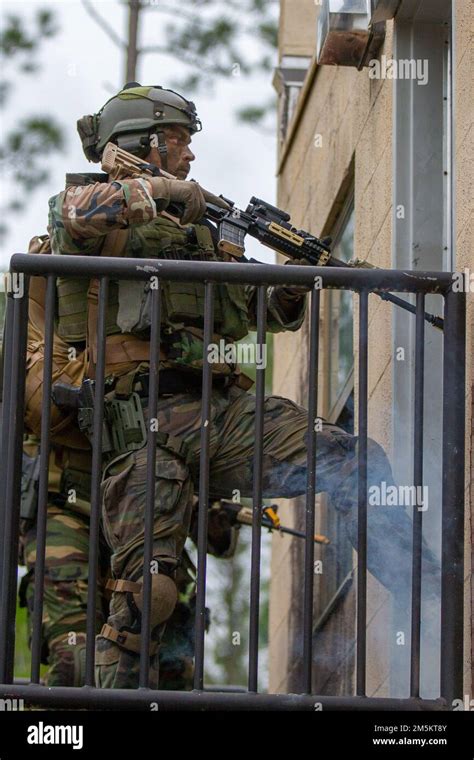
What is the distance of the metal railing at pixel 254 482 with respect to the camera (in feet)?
14.7

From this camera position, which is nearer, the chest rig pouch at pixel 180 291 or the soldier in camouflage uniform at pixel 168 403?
the soldier in camouflage uniform at pixel 168 403

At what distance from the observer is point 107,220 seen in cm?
534

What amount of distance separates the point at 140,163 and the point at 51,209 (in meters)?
0.38

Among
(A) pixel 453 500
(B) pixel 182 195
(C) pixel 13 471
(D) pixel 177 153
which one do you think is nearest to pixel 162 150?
(D) pixel 177 153

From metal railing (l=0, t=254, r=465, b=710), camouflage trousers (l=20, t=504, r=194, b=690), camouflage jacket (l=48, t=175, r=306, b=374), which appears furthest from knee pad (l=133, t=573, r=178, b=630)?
camouflage trousers (l=20, t=504, r=194, b=690)

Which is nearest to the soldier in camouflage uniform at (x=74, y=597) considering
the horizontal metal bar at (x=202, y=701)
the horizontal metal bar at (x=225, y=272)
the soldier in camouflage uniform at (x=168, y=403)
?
the soldier in camouflage uniform at (x=168, y=403)

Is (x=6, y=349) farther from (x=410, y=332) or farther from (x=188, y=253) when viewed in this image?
(x=410, y=332)

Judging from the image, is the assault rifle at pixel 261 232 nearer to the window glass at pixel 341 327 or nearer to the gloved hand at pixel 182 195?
the gloved hand at pixel 182 195

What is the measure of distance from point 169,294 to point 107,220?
45 cm

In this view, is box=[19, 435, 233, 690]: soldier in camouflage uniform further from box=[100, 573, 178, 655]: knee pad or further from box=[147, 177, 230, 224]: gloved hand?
box=[147, 177, 230, 224]: gloved hand

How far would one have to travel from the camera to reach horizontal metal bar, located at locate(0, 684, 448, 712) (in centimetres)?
446

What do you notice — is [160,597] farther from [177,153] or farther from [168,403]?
[177,153]

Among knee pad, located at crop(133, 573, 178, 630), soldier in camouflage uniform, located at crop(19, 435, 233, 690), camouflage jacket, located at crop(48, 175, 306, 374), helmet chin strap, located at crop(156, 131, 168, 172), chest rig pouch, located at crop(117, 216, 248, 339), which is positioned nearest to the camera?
knee pad, located at crop(133, 573, 178, 630)

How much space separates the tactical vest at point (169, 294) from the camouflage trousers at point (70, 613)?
4.98 feet
